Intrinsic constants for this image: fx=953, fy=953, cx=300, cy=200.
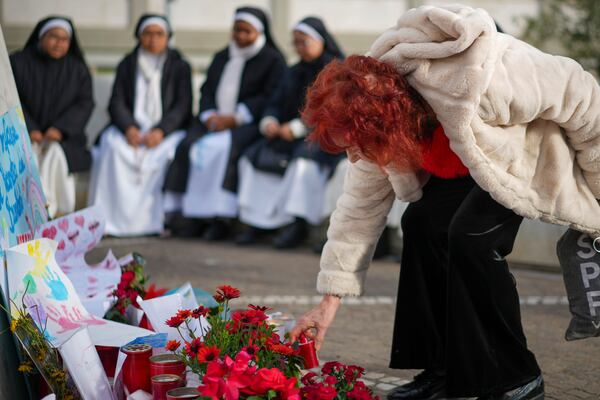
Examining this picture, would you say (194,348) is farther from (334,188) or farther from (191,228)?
(191,228)

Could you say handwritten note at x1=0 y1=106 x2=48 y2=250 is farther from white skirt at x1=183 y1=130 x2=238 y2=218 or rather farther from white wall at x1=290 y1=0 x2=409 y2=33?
white wall at x1=290 y1=0 x2=409 y2=33

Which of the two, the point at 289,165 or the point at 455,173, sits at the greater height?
the point at 455,173

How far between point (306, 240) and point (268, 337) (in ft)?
18.3

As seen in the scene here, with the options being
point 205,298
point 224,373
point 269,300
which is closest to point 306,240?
point 269,300

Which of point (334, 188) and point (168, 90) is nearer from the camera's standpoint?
point (334, 188)

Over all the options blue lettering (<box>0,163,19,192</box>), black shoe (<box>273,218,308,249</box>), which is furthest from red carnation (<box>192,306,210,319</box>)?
black shoe (<box>273,218,308,249</box>)

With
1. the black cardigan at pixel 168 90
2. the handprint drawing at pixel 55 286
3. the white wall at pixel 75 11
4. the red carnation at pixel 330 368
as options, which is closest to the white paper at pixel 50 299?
the handprint drawing at pixel 55 286

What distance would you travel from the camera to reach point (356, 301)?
5.45 metres

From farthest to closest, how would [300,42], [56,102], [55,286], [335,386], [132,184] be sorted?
[132,184] < [56,102] < [300,42] < [55,286] < [335,386]

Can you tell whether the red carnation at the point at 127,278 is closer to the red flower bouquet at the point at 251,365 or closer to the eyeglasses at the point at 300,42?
the red flower bouquet at the point at 251,365

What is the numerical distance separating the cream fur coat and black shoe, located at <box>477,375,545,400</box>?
531mm

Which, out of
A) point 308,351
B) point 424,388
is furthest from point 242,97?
point 308,351

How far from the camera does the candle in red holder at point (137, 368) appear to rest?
2756mm

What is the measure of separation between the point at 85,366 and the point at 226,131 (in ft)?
20.6
